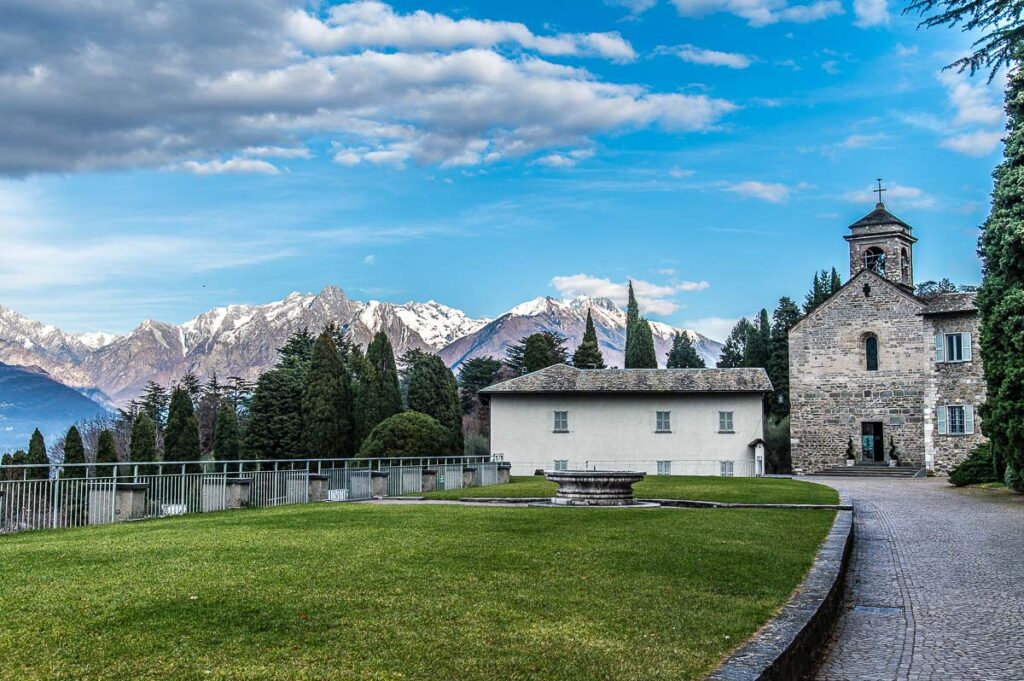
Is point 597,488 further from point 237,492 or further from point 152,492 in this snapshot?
point 152,492

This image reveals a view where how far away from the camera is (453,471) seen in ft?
98.7

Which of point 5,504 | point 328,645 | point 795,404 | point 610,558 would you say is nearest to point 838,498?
point 610,558

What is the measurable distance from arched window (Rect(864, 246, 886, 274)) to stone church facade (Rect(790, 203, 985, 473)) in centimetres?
5

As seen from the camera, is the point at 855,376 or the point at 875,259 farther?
the point at 875,259

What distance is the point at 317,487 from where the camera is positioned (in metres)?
23.3

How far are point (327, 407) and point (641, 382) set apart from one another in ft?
59.0

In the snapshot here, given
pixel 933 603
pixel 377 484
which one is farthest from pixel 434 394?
pixel 933 603

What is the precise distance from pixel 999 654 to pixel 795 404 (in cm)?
4033

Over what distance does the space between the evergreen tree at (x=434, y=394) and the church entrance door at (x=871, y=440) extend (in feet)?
75.4

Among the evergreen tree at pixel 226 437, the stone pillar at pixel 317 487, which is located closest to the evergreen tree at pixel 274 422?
the evergreen tree at pixel 226 437

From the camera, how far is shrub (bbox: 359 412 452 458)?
3456 cm

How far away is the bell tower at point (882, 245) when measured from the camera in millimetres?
46188

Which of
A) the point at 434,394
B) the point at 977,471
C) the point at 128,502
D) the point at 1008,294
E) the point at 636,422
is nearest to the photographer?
the point at 128,502

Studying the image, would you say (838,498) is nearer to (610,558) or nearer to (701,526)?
(701,526)
